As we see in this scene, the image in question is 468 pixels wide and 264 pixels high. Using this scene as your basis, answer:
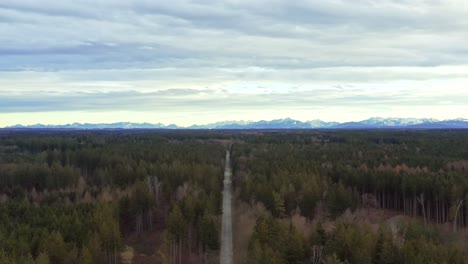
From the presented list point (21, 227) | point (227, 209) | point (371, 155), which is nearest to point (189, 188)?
point (227, 209)

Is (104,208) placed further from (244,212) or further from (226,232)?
(244,212)

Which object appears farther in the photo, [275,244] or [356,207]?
[356,207]

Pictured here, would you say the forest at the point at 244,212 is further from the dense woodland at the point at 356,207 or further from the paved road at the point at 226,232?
the paved road at the point at 226,232

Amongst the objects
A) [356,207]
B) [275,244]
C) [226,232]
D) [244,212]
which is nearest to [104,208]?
[226,232]

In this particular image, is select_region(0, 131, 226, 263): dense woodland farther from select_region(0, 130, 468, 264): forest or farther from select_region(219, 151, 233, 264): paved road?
select_region(219, 151, 233, 264): paved road

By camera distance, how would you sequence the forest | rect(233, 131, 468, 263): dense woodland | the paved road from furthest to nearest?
the paved road → the forest → rect(233, 131, 468, 263): dense woodland

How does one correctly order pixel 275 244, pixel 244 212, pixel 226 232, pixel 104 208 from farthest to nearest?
pixel 244 212 < pixel 226 232 < pixel 104 208 < pixel 275 244

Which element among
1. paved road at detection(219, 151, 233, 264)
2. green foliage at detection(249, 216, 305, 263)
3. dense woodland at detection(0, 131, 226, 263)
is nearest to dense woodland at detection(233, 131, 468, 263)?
green foliage at detection(249, 216, 305, 263)

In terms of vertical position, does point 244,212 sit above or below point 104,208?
below
